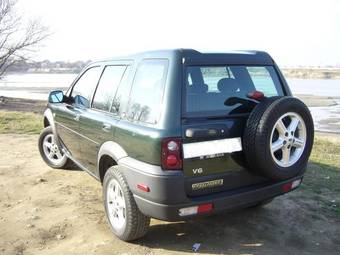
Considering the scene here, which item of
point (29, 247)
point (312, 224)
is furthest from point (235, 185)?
point (29, 247)

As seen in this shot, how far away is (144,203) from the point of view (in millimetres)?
3656

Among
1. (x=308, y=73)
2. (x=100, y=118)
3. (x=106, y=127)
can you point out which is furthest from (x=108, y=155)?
(x=308, y=73)

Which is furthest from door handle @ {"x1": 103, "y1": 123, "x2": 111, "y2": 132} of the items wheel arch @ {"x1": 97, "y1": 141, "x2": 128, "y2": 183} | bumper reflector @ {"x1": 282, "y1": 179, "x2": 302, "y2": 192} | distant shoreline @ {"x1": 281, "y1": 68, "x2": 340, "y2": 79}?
distant shoreline @ {"x1": 281, "y1": 68, "x2": 340, "y2": 79}

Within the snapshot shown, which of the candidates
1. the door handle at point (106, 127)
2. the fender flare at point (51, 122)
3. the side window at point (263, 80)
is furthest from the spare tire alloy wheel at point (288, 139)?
the fender flare at point (51, 122)

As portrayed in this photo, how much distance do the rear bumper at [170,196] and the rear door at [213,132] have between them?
0.26ft

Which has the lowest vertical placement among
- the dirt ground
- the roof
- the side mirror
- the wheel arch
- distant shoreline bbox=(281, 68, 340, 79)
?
distant shoreline bbox=(281, 68, 340, 79)

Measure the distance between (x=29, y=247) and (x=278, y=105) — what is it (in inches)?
108

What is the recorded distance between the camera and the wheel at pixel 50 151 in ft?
22.2

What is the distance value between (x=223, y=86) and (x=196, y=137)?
2.48 ft

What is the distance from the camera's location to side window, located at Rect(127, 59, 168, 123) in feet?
12.1

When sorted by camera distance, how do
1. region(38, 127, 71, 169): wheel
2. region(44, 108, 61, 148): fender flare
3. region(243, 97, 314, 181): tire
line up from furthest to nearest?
region(38, 127, 71, 169): wheel → region(44, 108, 61, 148): fender flare → region(243, 97, 314, 181): tire

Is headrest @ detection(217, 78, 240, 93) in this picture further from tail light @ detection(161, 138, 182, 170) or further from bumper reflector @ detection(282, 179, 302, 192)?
bumper reflector @ detection(282, 179, 302, 192)

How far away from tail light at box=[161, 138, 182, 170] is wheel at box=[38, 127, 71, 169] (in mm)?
3632

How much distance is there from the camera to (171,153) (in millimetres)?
3465
